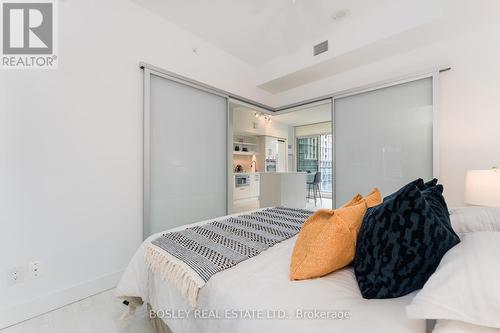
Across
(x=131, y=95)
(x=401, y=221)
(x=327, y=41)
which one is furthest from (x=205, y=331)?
(x=327, y=41)

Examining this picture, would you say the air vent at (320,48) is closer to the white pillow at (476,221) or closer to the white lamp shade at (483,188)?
the white lamp shade at (483,188)

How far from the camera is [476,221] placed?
1089mm

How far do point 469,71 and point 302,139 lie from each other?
4.60 meters

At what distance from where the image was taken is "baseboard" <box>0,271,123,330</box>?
4.99 ft

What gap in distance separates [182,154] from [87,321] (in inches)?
65.2

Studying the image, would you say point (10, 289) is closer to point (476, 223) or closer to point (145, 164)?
point (145, 164)

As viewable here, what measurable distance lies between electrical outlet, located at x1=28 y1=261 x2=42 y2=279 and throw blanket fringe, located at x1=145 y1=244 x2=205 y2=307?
44.1 inches

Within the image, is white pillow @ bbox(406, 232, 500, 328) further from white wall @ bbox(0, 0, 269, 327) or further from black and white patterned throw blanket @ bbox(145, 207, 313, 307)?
white wall @ bbox(0, 0, 269, 327)

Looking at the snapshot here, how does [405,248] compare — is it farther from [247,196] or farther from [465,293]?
[247,196]

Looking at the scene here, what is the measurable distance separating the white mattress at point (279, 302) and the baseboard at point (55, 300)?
1226 mm

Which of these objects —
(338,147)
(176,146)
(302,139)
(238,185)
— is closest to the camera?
(176,146)

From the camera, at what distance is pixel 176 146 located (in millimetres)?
2523

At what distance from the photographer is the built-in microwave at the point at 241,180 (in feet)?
17.0

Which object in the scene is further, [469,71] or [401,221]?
[469,71]
